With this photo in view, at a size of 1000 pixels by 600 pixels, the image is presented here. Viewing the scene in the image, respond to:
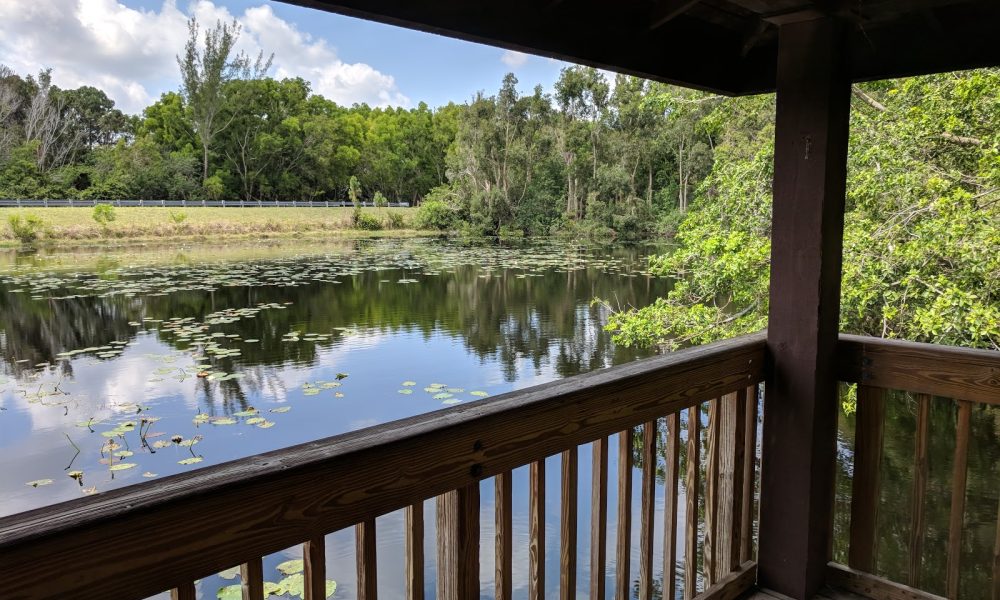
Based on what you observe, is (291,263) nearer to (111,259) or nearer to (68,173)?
(111,259)

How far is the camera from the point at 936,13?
178cm

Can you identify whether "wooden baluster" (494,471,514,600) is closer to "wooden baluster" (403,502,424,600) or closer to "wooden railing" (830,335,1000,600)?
"wooden baluster" (403,502,424,600)

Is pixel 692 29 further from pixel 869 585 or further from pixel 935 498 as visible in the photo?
pixel 935 498

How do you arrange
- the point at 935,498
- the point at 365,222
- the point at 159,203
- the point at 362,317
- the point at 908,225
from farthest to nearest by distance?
the point at 365,222 → the point at 159,203 → the point at 362,317 → the point at 935,498 → the point at 908,225

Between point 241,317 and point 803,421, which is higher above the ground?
point 803,421

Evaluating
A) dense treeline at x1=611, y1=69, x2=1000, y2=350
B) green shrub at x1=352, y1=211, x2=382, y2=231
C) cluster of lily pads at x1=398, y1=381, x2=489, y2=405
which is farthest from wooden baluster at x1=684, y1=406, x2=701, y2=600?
green shrub at x1=352, y1=211, x2=382, y2=231

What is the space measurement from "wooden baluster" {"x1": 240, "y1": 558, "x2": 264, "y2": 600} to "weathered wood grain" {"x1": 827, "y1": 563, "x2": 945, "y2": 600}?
173 centimetres

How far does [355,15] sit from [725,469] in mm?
1500

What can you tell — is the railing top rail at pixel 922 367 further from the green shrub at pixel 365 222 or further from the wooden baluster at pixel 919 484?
the green shrub at pixel 365 222

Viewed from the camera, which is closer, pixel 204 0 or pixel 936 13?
pixel 936 13

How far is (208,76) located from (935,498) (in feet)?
138

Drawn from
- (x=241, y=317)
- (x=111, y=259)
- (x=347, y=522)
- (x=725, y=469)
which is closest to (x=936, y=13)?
(x=725, y=469)

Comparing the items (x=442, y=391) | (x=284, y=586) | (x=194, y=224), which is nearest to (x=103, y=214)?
(x=194, y=224)

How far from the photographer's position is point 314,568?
0.96 metres
